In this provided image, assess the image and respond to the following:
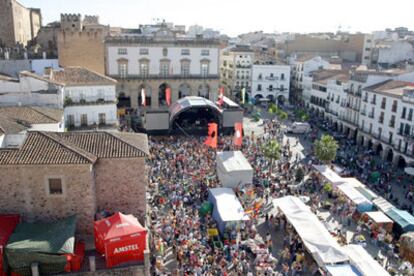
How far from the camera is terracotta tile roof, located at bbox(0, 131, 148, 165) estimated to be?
17.8 metres

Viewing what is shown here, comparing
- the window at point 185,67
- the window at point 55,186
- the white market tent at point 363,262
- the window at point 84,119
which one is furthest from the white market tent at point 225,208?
the window at point 185,67

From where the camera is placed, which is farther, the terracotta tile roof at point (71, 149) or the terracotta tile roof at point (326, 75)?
the terracotta tile roof at point (326, 75)

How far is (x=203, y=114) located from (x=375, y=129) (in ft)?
63.2

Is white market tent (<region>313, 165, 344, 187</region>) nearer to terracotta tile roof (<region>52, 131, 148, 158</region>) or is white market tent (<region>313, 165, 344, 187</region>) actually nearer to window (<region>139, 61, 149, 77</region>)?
terracotta tile roof (<region>52, 131, 148, 158</region>)

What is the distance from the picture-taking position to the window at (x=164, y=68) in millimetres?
57406

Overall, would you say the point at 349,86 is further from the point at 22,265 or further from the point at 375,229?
the point at 22,265

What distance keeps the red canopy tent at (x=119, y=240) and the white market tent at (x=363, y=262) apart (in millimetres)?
10436

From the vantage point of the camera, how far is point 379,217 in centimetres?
2508

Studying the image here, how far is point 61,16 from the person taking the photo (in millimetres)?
50969

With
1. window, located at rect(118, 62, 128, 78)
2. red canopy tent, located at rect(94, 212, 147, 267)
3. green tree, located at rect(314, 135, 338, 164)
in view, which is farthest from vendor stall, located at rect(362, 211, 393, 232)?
window, located at rect(118, 62, 128, 78)

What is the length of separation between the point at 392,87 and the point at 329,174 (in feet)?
57.3

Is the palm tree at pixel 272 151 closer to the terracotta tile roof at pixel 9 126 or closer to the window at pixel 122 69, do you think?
the terracotta tile roof at pixel 9 126

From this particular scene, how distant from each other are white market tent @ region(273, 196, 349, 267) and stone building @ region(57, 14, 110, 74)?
113ft

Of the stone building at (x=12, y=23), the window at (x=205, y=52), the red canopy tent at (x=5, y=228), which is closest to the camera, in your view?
the red canopy tent at (x=5, y=228)
